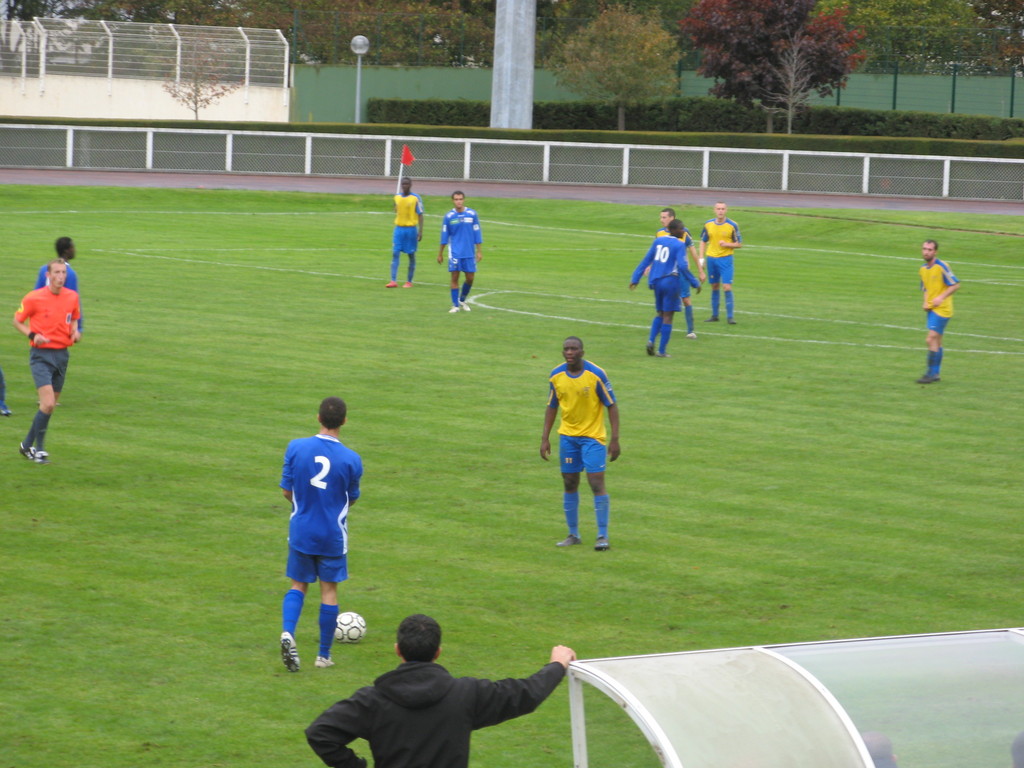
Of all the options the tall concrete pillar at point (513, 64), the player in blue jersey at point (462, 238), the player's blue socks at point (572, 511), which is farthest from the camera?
the tall concrete pillar at point (513, 64)

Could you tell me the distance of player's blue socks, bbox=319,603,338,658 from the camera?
9266 millimetres

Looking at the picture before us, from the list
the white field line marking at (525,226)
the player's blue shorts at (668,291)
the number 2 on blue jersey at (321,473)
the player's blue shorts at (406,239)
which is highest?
the white field line marking at (525,226)

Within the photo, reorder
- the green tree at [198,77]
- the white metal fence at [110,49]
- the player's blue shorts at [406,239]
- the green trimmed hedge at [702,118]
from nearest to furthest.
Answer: the player's blue shorts at [406,239] → the green trimmed hedge at [702,118] → the green tree at [198,77] → the white metal fence at [110,49]

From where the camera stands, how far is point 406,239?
90.3ft

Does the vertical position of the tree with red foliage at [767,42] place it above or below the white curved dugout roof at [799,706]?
above

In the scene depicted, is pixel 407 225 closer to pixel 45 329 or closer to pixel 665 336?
pixel 665 336

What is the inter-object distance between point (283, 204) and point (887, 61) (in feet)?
118

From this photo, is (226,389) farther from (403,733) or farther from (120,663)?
(403,733)

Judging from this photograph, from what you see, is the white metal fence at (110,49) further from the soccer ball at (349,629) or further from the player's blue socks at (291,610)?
the player's blue socks at (291,610)

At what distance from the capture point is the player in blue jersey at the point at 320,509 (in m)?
8.98

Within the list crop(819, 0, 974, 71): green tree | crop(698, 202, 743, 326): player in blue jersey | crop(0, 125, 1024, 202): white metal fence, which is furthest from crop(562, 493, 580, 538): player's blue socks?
crop(819, 0, 974, 71): green tree

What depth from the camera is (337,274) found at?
97.6ft

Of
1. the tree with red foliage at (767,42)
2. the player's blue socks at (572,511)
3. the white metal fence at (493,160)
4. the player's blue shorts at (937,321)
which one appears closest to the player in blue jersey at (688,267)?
the player's blue shorts at (937,321)

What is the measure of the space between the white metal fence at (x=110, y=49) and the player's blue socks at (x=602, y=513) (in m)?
Result: 54.0
